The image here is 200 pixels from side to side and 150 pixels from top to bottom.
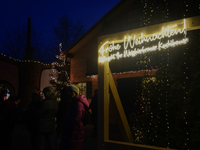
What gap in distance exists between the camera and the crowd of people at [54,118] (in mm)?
4305

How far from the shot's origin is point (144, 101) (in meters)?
4.75

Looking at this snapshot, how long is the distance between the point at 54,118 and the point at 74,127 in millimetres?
1211

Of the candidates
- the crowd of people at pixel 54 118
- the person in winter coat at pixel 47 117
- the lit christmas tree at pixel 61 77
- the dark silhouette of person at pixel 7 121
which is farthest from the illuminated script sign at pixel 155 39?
the lit christmas tree at pixel 61 77

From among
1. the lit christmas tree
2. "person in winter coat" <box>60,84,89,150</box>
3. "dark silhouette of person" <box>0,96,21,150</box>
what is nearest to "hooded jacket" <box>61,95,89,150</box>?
"person in winter coat" <box>60,84,89,150</box>

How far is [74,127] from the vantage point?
14.1 ft

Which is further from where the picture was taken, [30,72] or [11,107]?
[30,72]

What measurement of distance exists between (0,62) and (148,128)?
1740 cm

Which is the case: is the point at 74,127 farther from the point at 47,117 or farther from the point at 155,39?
the point at 155,39

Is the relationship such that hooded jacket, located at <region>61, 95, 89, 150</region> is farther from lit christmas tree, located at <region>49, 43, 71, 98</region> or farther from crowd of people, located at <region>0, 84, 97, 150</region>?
lit christmas tree, located at <region>49, 43, 71, 98</region>

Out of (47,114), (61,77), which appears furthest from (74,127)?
(61,77)

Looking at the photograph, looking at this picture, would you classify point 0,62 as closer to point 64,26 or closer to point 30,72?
point 30,72

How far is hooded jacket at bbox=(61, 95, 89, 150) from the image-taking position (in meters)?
4.27

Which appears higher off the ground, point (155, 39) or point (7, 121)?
point (155, 39)

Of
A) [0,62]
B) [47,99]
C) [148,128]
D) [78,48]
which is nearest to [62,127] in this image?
[47,99]
